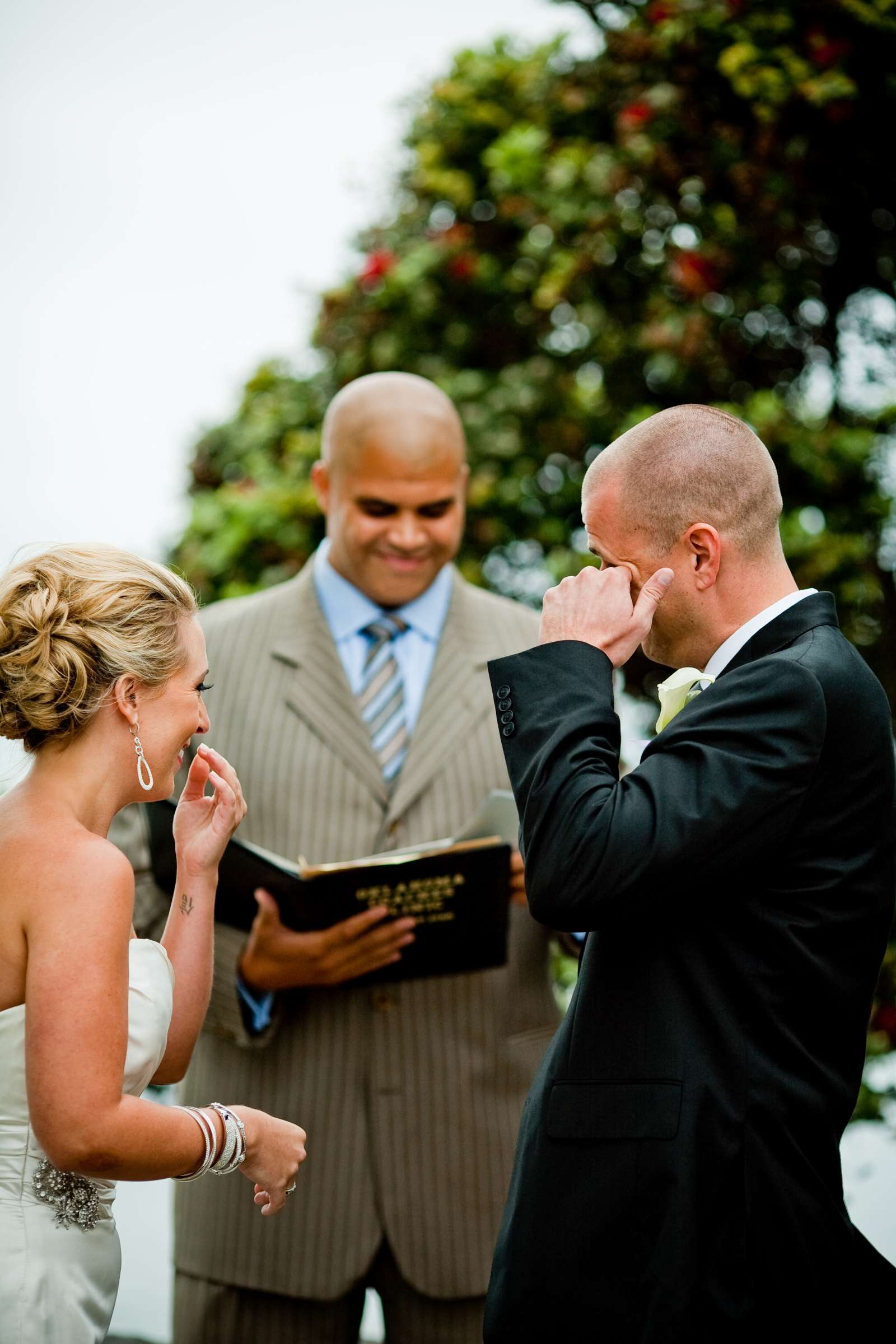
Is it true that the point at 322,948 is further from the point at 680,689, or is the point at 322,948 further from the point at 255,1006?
the point at 680,689

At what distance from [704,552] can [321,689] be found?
1312 mm

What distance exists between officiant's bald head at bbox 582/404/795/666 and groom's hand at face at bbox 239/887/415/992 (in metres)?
0.97

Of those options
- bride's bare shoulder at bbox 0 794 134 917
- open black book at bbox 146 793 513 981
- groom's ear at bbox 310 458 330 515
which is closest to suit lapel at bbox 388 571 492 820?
open black book at bbox 146 793 513 981

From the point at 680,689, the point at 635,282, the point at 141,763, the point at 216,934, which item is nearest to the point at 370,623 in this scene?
the point at 216,934

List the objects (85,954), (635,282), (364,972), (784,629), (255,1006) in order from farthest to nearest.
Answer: (635,282) < (255,1006) < (364,972) < (784,629) < (85,954)

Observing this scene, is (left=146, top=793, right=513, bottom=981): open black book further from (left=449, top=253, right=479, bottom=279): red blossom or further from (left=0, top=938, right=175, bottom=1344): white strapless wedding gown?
(left=449, top=253, right=479, bottom=279): red blossom

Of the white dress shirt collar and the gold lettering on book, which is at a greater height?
the white dress shirt collar

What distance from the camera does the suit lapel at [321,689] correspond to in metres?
2.88

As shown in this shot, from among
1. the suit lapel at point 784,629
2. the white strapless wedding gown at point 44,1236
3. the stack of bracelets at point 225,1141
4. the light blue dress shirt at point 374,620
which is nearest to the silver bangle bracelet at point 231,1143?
the stack of bracelets at point 225,1141

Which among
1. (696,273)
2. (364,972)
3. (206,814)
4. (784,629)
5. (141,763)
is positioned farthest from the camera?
(696,273)

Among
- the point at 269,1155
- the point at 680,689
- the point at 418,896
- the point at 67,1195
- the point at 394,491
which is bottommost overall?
the point at 418,896

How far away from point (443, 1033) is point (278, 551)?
251 cm

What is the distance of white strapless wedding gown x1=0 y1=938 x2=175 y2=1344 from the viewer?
1784 millimetres

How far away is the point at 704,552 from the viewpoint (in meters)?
1.85
